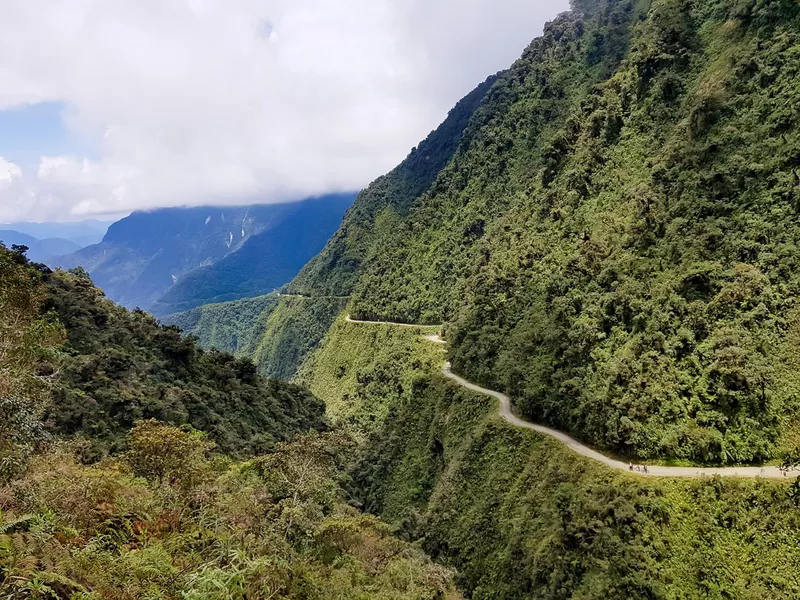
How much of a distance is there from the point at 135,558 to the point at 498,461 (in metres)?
43.3

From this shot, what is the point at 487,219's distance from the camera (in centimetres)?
→ 9894

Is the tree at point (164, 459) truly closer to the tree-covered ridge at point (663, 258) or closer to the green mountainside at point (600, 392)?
the green mountainside at point (600, 392)

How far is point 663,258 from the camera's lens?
49.2m

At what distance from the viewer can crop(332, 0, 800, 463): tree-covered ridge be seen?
3888cm

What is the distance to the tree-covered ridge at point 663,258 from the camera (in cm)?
3888

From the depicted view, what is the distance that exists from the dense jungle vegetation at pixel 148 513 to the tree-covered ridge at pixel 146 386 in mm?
399

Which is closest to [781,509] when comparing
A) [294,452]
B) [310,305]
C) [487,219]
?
[294,452]

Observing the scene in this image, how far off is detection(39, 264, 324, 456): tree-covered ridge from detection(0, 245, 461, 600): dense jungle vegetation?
1.31ft

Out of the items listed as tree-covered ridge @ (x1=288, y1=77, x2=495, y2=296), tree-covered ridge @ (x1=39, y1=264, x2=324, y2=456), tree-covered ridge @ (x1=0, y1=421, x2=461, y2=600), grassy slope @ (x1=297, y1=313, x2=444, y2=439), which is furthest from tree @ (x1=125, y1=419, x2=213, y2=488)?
tree-covered ridge @ (x1=288, y1=77, x2=495, y2=296)

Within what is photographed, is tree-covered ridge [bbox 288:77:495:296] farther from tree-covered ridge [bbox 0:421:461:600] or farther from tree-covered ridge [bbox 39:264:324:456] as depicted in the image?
tree-covered ridge [bbox 0:421:461:600]

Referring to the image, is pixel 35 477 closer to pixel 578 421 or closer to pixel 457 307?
pixel 578 421

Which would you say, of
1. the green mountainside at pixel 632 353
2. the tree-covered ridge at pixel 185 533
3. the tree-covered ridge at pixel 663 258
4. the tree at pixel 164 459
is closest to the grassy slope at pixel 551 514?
the green mountainside at pixel 632 353

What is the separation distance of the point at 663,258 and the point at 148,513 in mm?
48255

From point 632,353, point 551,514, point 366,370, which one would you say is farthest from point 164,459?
point 366,370
